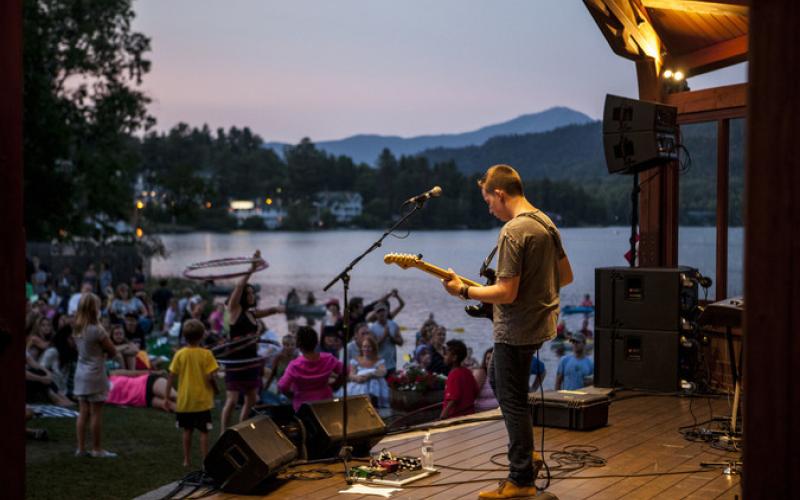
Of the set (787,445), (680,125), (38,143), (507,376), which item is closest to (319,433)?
(507,376)

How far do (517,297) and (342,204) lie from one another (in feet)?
249

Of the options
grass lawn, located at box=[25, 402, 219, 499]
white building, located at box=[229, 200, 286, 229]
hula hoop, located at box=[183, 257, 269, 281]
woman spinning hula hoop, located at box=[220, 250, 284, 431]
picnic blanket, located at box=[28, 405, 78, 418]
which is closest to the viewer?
grass lawn, located at box=[25, 402, 219, 499]

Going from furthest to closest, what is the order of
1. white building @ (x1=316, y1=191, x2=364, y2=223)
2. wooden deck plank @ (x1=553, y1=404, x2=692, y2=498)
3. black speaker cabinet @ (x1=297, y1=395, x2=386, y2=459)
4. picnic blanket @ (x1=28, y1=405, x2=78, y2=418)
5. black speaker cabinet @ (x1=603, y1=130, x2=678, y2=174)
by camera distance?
white building @ (x1=316, y1=191, x2=364, y2=223)
picnic blanket @ (x1=28, y1=405, x2=78, y2=418)
black speaker cabinet @ (x1=603, y1=130, x2=678, y2=174)
black speaker cabinet @ (x1=297, y1=395, x2=386, y2=459)
wooden deck plank @ (x1=553, y1=404, x2=692, y2=498)

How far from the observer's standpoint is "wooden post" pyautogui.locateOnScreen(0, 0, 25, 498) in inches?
104

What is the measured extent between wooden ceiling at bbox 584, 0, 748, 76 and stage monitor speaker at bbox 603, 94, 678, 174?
777mm

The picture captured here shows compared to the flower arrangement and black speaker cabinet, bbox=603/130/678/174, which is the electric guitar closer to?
black speaker cabinet, bbox=603/130/678/174

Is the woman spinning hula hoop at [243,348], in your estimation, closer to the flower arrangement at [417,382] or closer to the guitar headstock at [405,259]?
the flower arrangement at [417,382]

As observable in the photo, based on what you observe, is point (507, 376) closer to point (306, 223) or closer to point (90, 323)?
point (90, 323)

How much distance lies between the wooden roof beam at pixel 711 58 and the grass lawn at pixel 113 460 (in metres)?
6.38

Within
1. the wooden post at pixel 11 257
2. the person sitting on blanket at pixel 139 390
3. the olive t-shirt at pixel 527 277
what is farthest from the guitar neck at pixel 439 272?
the person sitting on blanket at pixel 139 390

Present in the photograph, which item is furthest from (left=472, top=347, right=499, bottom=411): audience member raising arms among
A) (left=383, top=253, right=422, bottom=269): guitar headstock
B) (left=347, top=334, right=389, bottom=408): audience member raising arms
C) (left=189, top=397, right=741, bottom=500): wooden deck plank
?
(left=383, top=253, right=422, bottom=269): guitar headstock

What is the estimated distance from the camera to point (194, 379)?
8.97 m

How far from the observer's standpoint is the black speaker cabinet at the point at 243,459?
5195mm

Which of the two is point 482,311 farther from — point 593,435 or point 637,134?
point 637,134
